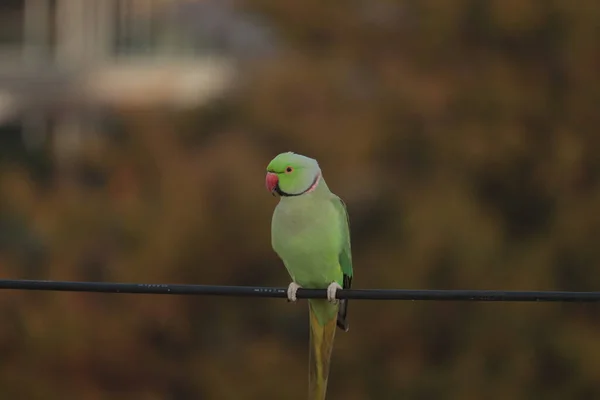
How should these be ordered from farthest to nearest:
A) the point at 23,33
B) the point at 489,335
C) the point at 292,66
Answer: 1. the point at 23,33
2. the point at 292,66
3. the point at 489,335

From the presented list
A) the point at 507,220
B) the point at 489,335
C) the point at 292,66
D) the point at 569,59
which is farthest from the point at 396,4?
the point at 489,335

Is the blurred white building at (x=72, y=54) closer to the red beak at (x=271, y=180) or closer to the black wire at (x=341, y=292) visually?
the red beak at (x=271, y=180)

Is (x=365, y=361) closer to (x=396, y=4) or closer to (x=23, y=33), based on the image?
(x=396, y=4)

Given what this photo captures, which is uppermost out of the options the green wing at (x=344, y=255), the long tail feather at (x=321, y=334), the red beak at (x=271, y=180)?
the red beak at (x=271, y=180)

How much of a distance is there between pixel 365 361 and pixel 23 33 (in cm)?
934

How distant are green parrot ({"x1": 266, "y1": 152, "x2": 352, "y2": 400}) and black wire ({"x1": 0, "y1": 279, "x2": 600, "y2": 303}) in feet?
2.47

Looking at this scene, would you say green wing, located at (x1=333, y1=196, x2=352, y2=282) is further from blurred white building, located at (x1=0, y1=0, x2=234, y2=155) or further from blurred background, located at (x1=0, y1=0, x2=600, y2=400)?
blurred white building, located at (x1=0, y1=0, x2=234, y2=155)

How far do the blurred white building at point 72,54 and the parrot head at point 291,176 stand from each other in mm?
8599

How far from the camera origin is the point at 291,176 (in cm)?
350

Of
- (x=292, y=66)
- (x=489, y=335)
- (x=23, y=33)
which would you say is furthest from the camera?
(x=23, y=33)

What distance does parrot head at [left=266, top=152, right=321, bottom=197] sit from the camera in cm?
347

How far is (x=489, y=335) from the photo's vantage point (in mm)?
6328

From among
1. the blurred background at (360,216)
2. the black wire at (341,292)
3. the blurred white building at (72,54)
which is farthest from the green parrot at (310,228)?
the blurred white building at (72,54)

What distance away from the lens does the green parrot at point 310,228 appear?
3.47m
